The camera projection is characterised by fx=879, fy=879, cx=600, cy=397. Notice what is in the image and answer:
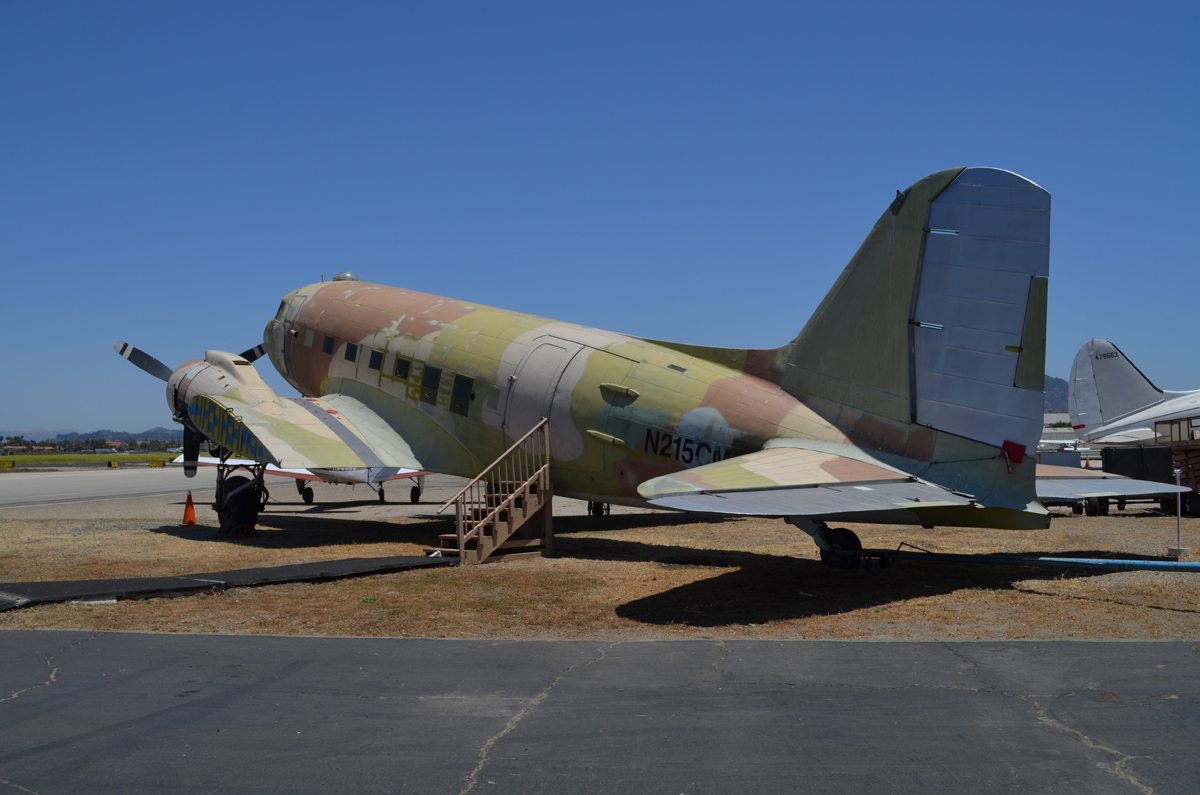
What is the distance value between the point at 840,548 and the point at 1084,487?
12.4 feet

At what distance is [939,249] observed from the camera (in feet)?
37.3

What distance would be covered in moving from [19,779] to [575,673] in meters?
4.17

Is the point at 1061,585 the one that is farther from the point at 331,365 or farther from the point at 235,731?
the point at 331,365

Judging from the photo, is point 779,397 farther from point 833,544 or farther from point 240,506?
point 240,506

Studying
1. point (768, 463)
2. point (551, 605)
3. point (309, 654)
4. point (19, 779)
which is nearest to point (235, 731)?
point (19, 779)

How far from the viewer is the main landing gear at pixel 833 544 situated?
13.4 m

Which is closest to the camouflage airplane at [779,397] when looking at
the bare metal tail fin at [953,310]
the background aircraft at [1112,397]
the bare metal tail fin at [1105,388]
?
the bare metal tail fin at [953,310]

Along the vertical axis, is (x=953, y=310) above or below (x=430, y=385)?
above

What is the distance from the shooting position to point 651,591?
40.8ft

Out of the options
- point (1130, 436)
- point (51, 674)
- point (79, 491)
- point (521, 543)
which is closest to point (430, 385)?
point (521, 543)

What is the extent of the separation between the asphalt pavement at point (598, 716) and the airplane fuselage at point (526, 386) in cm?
561

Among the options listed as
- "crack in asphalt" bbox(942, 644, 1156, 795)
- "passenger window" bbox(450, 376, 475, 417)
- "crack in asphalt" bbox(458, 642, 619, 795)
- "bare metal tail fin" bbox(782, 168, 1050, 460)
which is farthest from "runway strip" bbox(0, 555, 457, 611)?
"crack in asphalt" bbox(942, 644, 1156, 795)

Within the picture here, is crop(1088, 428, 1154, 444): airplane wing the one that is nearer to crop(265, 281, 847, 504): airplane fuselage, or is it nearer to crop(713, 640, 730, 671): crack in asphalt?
crop(265, 281, 847, 504): airplane fuselage

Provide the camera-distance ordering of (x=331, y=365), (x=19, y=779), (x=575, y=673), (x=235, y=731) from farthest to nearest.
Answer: (x=331, y=365)
(x=575, y=673)
(x=235, y=731)
(x=19, y=779)
